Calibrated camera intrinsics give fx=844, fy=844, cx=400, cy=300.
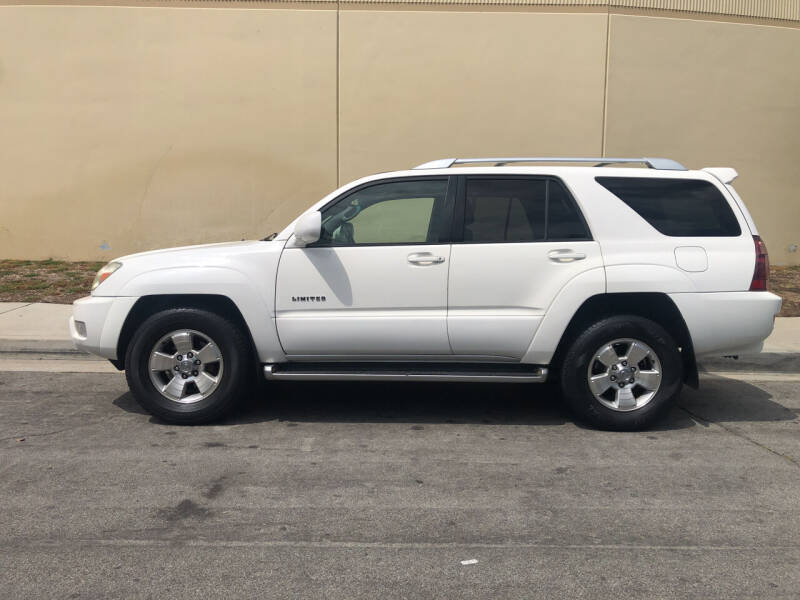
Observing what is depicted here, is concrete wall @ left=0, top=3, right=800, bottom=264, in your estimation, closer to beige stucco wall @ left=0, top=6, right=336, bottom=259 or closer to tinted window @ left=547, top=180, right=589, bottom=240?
A: beige stucco wall @ left=0, top=6, right=336, bottom=259

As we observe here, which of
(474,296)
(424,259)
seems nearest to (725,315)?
(474,296)

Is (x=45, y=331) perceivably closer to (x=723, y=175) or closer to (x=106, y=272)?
(x=106, y=272)

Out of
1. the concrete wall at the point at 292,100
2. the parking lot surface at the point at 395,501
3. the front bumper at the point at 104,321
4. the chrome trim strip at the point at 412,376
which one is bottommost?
the parking lot surface at the point at 395,501

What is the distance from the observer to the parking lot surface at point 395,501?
371 cm

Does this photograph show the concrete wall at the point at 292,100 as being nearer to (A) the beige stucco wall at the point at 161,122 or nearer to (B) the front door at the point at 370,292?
(A) the beige stucco wall at the point at 161,122

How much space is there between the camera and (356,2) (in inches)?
513

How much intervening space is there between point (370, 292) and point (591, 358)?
64.4 inches

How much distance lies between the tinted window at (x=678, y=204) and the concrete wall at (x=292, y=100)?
24.0ft

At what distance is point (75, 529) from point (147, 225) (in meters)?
9.92

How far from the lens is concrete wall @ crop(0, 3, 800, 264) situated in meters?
13.1

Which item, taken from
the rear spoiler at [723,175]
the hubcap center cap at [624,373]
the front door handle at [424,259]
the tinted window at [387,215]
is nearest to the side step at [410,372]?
the hubcap center cap at [624,373]

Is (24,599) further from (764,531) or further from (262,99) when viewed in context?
(262,99)

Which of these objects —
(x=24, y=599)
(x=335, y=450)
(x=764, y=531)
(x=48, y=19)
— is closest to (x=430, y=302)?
(x=335, y=450)

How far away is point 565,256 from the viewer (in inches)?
235
